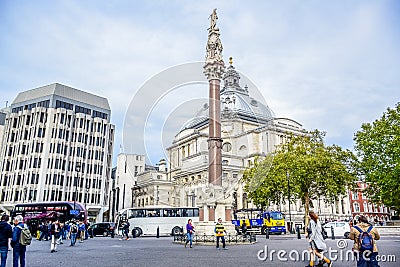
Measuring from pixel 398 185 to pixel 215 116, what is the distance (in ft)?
72.2

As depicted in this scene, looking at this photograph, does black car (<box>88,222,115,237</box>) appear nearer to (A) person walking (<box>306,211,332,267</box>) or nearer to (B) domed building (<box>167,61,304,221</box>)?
(B) domed building (<box>167,61,304,221</box>)

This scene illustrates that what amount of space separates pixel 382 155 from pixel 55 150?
57630mm

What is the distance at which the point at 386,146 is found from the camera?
3684cm

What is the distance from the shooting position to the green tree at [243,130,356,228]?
135ft

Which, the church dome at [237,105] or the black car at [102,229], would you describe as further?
the church dome at [237,105]

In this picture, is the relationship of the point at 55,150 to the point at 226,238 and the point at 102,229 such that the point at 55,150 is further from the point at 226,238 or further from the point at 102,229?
the point at 226,238

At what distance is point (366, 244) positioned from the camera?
8.23 m

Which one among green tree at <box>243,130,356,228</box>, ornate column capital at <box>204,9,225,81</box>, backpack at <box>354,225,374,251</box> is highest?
ornate column capital at <box>204,9,225,81</box>

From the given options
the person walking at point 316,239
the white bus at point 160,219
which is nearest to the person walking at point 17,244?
the person walking at point 316,239

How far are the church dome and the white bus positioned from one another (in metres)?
39.5

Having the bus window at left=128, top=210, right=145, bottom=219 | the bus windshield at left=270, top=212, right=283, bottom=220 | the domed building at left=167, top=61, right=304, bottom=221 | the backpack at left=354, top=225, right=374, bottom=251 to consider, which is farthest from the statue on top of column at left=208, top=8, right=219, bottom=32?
the domed building at left=167, top=61, right=304, bottom=221

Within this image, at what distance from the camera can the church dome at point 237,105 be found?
85125 millimetres

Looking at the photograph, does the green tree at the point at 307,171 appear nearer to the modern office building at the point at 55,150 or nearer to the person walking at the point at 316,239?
the person walking at the point at 316,239

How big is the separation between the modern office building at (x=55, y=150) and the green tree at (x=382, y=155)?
165ft
